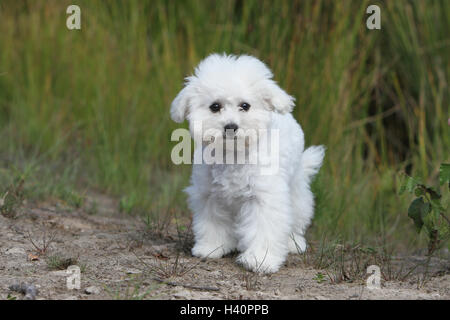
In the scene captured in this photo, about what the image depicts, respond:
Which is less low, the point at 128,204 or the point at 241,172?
the point at 241,172

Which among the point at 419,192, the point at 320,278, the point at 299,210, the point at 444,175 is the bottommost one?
the point at 320,278

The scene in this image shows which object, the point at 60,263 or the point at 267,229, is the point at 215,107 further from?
the point at 60,263

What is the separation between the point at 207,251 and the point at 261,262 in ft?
1.48

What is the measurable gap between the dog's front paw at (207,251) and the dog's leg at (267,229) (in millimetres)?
215

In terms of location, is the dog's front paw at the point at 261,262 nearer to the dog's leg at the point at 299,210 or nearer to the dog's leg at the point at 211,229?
the dog's leg at the point at 211,229

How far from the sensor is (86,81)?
266 inches

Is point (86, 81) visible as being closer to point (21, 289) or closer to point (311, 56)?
point (311, 56)

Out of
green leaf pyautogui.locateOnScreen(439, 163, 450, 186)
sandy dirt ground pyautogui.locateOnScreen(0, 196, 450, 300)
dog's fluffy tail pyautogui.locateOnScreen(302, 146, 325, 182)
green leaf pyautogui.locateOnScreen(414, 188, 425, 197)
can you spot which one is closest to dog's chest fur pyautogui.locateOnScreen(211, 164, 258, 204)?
sandy dirt ground pyautogui.locateOnScreen(0, 196, 450, 300)

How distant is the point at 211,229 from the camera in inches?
165

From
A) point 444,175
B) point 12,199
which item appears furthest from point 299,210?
point 12,199

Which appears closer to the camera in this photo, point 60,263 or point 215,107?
point 60,263

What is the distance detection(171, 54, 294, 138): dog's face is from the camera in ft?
12.1

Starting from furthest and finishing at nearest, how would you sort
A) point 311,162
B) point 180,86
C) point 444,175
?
point 180,86 → point 311,162 → point 444,175

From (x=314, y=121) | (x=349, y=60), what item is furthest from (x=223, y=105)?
(x=349, y=60)
